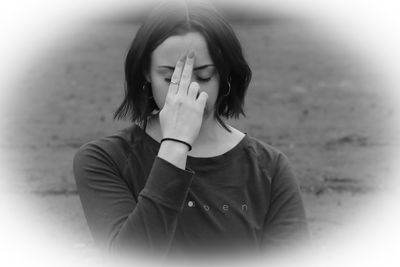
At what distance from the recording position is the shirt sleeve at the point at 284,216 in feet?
8.89

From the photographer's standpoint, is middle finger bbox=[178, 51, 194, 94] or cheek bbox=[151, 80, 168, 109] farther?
cheek bbox=[151, 80, 168, 109]

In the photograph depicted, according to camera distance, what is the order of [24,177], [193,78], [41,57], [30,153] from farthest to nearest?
[41,57] < [30,153] < [24,177] < [193,78]

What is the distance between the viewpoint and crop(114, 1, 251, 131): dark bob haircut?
2592 mm

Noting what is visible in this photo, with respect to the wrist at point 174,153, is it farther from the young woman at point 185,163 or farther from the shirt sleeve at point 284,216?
the shirt sleeve at point 284,216

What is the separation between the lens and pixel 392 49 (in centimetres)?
761

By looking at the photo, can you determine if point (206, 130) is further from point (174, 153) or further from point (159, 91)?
point (174, 153)

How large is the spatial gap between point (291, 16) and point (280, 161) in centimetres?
984

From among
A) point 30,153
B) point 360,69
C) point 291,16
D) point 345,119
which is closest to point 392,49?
point 345,119

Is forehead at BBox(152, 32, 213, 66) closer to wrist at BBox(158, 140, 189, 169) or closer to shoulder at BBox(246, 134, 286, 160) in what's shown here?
wrist at BBox(158, 140, 189, 169)

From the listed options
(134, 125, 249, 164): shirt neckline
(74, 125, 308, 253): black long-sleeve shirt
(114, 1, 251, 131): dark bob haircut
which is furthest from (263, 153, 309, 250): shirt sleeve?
(114, 1, 251, 131): dark bob haircut

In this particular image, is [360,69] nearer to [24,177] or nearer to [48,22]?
[48,22]

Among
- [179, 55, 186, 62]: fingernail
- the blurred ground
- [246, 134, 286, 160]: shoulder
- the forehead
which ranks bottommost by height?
the blurred ground

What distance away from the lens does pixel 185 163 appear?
2.50 metres

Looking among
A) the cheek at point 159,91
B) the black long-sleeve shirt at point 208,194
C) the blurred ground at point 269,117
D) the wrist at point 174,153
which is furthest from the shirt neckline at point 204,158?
the blurred ground at point 269,117
